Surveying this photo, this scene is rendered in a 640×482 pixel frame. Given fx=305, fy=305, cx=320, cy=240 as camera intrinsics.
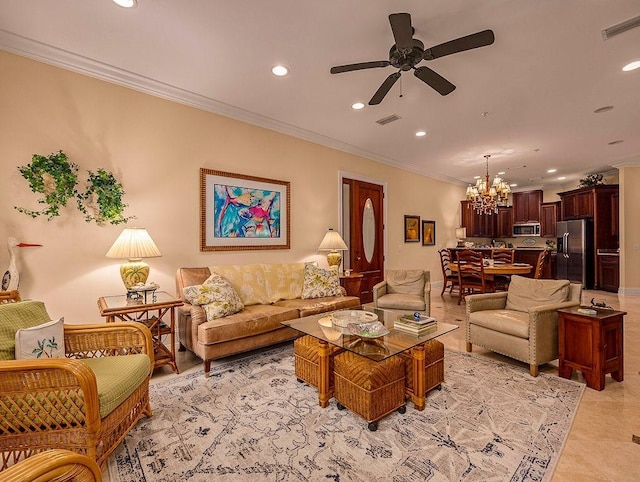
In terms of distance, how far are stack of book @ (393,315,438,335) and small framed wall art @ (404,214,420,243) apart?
4429 mm

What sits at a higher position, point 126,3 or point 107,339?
point 126,3

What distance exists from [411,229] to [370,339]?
5.04 m

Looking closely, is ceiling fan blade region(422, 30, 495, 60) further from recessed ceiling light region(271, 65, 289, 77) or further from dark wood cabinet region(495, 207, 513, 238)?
dark wood cabinet region(495, 207, 513, 238)

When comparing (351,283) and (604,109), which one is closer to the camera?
Result: (604,109)

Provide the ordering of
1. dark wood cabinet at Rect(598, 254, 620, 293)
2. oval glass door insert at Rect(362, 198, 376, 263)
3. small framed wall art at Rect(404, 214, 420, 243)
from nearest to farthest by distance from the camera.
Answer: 1. oval glass door insert at Rect(362, 198, 376, 263)
2. small framed wall art at Rect(404, 214, 420, 243)
3. dark wood cabinet at Rect(598, 254, 620, 293)

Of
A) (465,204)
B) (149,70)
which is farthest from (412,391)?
(465,204)

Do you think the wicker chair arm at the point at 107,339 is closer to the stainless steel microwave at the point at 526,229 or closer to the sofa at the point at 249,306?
the sofa at the point at 249,306

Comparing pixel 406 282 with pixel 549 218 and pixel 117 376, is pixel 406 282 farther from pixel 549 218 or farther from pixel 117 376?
pixel 549 218

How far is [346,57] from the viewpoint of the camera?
2.86 m

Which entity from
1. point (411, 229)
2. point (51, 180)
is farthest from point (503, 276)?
point (51, 180)

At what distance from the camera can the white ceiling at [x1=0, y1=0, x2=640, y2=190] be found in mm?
2287

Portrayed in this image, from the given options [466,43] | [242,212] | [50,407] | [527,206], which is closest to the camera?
[50,407]

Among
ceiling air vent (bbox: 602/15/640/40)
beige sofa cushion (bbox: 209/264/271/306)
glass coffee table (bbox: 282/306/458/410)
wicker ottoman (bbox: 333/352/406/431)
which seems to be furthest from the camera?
beige sofa cushion (bbox: 209/264/271/306)

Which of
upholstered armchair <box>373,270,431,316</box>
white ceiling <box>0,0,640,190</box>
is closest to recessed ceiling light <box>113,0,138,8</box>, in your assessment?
white ceiling <box>0,0,640,190</box>
